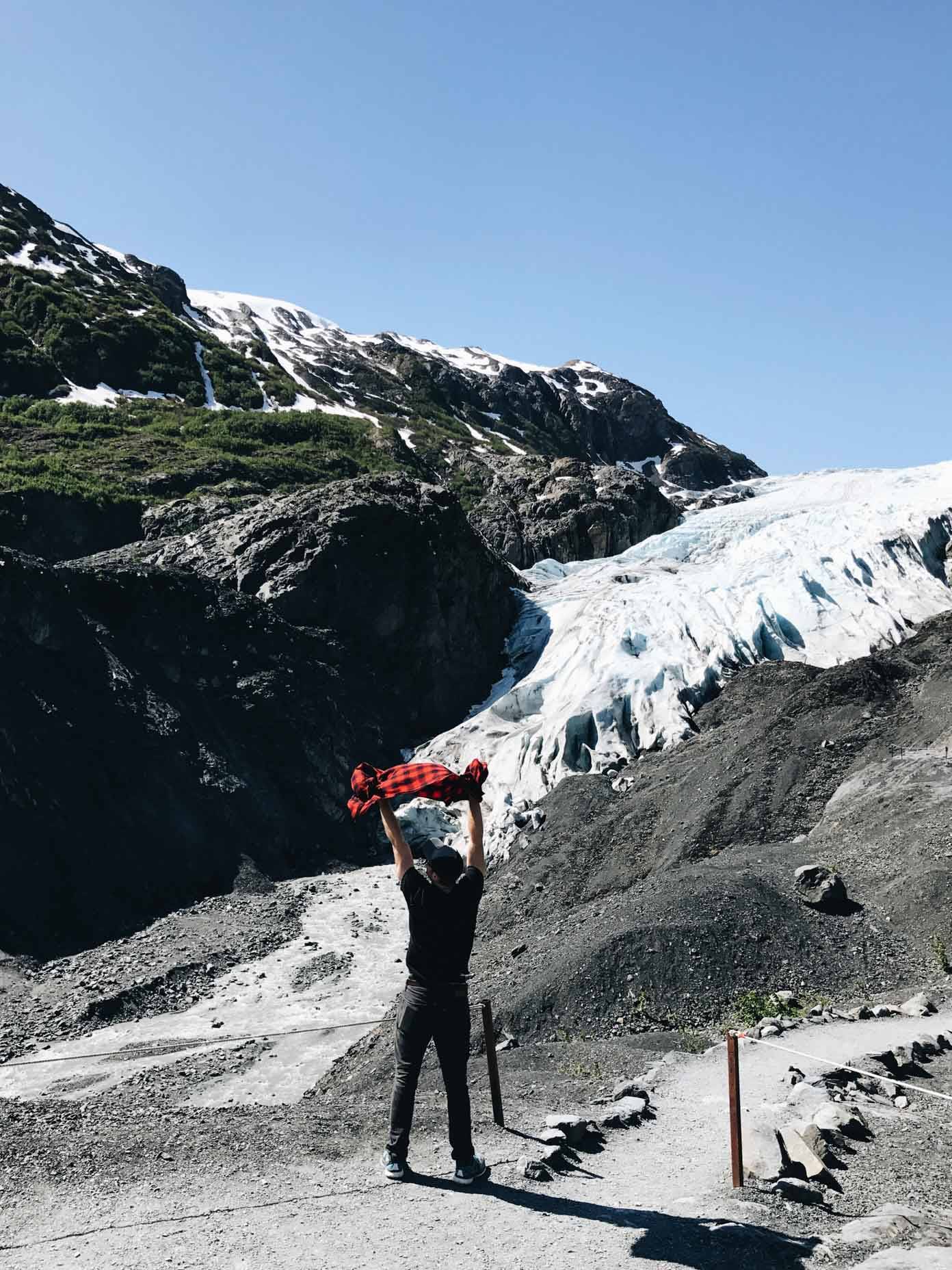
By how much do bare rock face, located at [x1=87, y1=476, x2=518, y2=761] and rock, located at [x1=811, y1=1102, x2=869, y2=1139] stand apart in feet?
96.5

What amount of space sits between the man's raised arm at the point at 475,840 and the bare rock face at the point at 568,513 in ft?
175

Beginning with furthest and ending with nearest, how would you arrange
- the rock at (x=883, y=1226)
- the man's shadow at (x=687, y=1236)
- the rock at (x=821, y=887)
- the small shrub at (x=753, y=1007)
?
the rock at (x=821, y=887) < the small shrub at (x=753, y=1007) < the rock at (x=883, y=1226) < the man's shadow at (x=687, y=1236)

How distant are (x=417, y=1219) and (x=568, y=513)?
56917 mm

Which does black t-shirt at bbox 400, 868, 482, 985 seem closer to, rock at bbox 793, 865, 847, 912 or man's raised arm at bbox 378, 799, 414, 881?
man's raised arm at bbox 378, 799, 414, 881

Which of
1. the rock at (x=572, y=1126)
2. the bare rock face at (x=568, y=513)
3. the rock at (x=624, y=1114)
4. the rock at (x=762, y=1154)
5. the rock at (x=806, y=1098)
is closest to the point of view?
the rock at (x=762, y=1154)

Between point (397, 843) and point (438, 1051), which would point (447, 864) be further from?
point (438, 1051)

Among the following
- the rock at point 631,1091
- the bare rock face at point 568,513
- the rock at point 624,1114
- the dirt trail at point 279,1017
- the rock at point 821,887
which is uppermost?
the bare rock face at point 568,513

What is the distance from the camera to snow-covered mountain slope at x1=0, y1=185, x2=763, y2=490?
71.4 metres

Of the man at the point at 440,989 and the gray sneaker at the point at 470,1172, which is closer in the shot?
the man at the point at 440,989

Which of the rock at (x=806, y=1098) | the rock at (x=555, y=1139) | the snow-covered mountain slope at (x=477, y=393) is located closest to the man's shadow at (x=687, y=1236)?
the rock at (x=555, y=1139)

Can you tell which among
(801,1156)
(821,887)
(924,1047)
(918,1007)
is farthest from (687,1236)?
(821,887)

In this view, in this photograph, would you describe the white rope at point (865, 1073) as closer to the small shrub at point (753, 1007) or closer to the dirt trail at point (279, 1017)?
the small shrub at point (753, 1007)

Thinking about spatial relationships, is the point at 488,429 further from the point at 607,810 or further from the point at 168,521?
the point at 607,810

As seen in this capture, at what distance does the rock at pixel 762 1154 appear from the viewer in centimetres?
722
